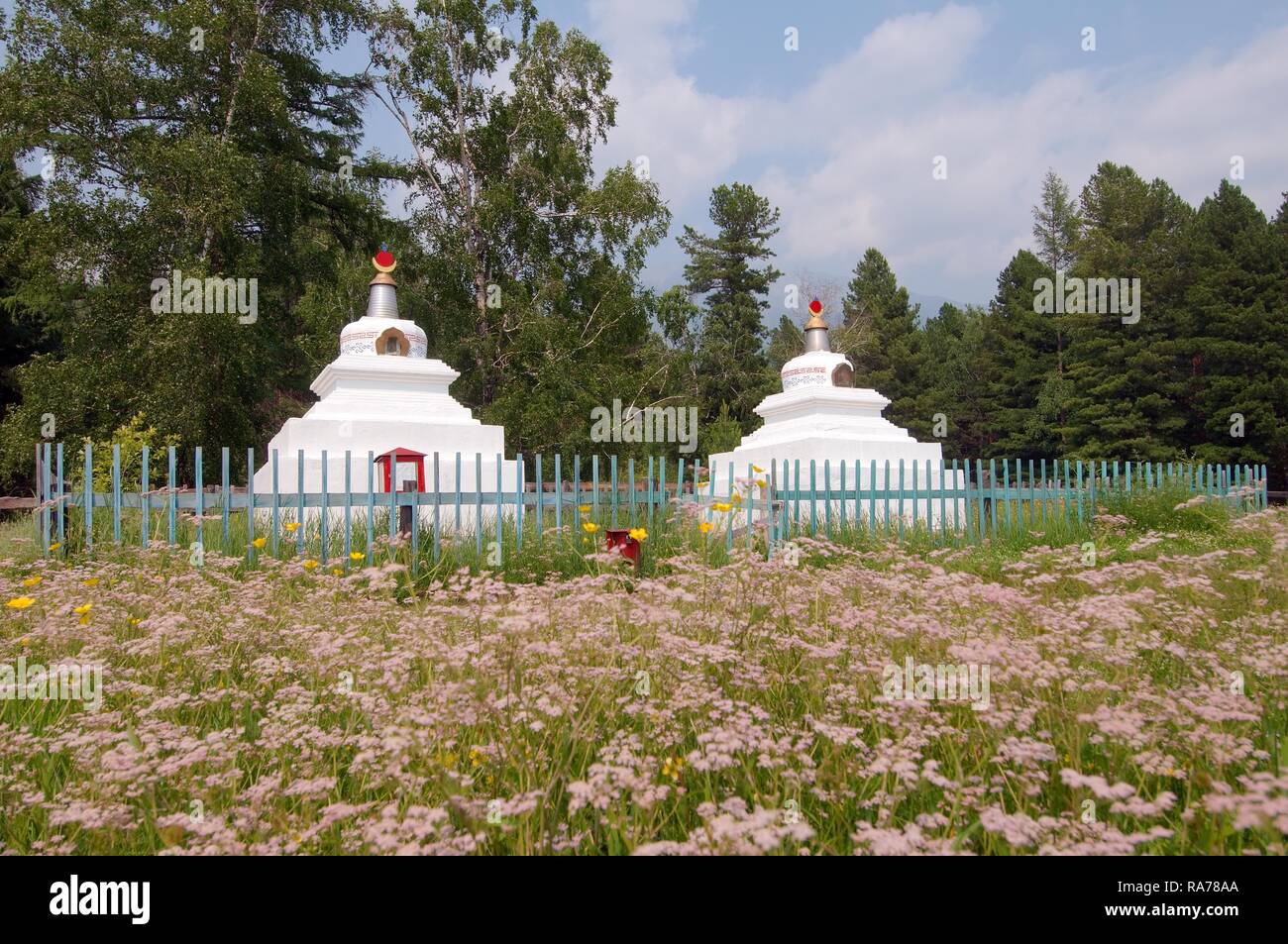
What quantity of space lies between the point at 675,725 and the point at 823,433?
1242 centimetres

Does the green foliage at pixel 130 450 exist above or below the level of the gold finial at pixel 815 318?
below

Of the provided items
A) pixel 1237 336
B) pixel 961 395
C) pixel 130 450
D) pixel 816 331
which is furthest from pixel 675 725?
pixel 961 395

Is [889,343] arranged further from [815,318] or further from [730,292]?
[815,318]

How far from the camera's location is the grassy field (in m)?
2.40

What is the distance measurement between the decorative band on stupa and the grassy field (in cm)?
1206

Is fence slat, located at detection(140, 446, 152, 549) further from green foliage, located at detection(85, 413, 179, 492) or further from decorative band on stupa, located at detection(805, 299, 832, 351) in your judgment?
decorative band on stupa, located at detection(805, 299, 832, 351)

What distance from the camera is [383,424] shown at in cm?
1248

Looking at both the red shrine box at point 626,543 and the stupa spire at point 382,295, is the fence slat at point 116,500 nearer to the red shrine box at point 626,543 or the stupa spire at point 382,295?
the red shrine box at point 626,543

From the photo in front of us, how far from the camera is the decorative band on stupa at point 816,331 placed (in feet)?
54.6

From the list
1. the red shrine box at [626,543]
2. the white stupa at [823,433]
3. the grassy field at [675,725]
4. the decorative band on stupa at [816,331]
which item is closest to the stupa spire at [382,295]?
the white stupa at [823,433]

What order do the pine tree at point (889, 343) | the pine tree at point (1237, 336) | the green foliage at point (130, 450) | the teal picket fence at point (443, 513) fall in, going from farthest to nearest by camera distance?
1. the pine tree at point (889, 343)
2. the pine tree at point (1237, 336)
3. the green foliage at point (130, 450)
4. the teal picket fence at point (443, 513)

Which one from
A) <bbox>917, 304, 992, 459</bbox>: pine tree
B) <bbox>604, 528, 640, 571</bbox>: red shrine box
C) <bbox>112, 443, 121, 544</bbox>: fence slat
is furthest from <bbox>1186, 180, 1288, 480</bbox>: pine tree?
<bbox>112, 443, 121, 544</bbox>: fence slat

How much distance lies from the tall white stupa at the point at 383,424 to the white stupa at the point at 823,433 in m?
4.71
